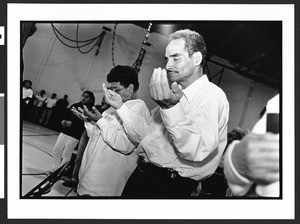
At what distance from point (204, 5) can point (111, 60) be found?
594mm

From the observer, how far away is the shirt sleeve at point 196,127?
1253 mm

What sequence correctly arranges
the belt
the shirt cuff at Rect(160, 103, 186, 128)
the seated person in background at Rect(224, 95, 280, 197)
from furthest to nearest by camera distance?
the belt → the shirt cuff at Rect(160, 103, 186, 128) → the seated person in background at Rect(224, 95, 280, 197)

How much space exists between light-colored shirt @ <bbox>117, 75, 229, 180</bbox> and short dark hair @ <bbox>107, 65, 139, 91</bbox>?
0.20 meters

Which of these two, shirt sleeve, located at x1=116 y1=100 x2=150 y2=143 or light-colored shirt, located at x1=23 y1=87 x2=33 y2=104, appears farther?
light-colored shirt, located at x1=23 y1=87 x2=33 y2=104

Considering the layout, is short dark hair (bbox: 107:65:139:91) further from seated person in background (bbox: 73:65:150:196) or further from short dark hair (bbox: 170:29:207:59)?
short dark hair (bbox: 170:29:207:59)

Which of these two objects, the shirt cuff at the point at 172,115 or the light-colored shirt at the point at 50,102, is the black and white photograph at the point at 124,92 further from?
the shirt cuff at the point at 172,115

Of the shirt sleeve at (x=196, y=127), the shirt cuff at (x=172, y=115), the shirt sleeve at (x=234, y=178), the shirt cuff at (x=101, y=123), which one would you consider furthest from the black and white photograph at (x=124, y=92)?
the shirt sleeve at (x=234, y=178)

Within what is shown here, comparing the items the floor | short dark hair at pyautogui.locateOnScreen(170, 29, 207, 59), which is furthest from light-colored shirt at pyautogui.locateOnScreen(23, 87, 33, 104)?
short dark hair at pyautogui.locateOnScreen(170, 29, 207, 59)

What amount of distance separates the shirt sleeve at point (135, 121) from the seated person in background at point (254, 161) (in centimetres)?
85

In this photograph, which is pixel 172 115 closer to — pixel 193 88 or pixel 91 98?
pixel 193 88

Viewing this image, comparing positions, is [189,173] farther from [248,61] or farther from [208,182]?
[248,61]

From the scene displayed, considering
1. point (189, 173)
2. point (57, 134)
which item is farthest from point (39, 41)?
point (189, 173)

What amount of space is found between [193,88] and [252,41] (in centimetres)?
49

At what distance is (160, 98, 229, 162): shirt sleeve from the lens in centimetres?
125
